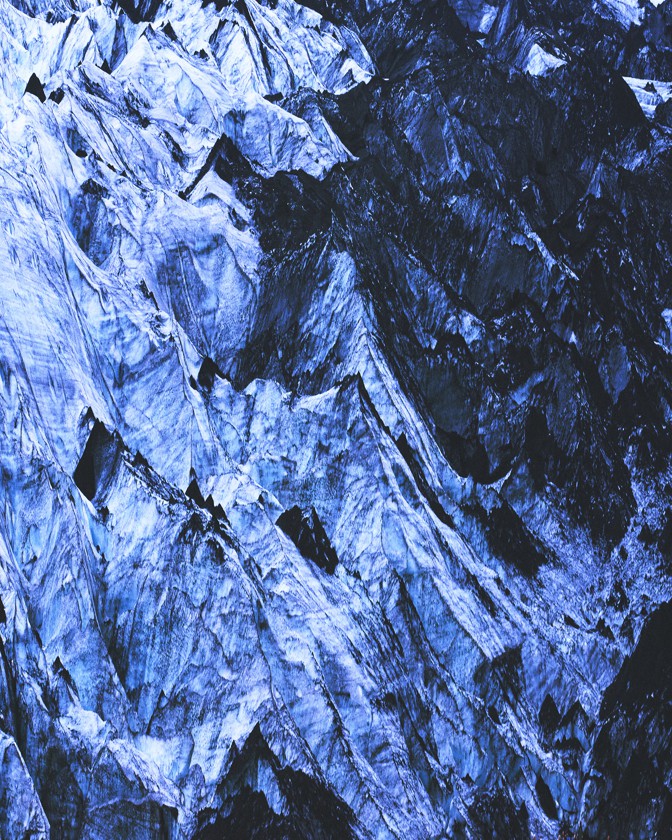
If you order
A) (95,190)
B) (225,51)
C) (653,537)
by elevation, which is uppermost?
(225,51)

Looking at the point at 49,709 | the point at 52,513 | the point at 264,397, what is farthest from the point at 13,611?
the point at 264,397

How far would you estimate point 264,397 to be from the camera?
48062 millimetres

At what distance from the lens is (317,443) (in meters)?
47.2

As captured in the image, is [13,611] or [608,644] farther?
[608,644]

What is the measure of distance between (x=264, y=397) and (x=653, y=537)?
20622mm

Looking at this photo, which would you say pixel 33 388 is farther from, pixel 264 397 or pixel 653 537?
pixel 653 537

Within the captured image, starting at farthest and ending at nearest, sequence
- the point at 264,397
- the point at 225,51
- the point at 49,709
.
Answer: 1. the point at 225,51
2. the point at 264,397
3. the point at 49,709

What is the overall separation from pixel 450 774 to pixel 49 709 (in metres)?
15.7

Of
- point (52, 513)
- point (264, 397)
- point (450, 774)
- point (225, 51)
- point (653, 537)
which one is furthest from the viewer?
point (225, 51)

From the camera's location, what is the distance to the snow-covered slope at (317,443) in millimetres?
33250

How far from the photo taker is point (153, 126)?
6062 centimetres

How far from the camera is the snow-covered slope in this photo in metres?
33.2

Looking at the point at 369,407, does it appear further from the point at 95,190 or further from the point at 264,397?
the point at 95,190

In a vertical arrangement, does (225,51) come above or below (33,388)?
above
